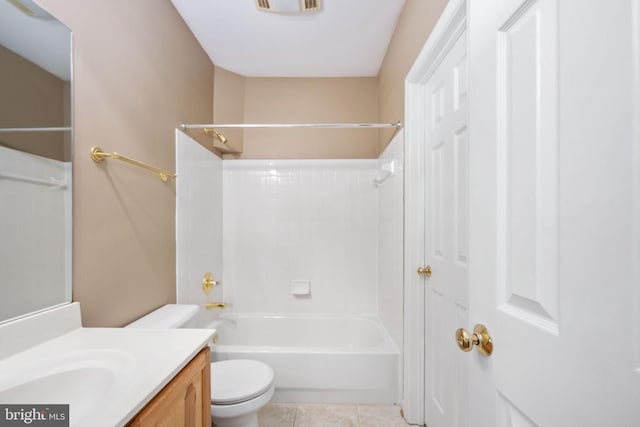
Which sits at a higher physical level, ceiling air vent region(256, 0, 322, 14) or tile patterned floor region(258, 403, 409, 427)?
ceiling air vent region(256, 0, 322, 14)

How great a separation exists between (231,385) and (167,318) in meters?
0.47

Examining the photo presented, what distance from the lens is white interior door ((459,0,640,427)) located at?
38 cm

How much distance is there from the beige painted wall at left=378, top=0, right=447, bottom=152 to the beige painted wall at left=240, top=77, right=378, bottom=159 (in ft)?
0.68

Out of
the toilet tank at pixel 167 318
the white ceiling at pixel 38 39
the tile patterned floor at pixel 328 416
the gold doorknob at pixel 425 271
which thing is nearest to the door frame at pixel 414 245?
the gold doorknob at pixel 425 271

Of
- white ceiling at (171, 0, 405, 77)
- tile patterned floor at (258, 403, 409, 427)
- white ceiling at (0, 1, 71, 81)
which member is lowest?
tile patterned floor at (258, 403, 409, 427)

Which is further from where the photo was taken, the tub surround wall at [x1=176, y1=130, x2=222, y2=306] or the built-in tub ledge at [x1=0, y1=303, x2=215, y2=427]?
the tub surround wall at [x1=176, y1=130, x2=222, y2=306]

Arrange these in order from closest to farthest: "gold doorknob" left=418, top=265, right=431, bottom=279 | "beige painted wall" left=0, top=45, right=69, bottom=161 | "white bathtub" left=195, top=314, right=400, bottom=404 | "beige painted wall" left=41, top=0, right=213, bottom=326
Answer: "beige painted wall" left=0, top=45, right=69, bottom=161, "beige painted wall" left=41, top=0, right=213, bottom=326, "gold doorknob" left=418, top=265, right=431, bottom=279, "white bathtub" left=195, top=314, right=400, bottom=404

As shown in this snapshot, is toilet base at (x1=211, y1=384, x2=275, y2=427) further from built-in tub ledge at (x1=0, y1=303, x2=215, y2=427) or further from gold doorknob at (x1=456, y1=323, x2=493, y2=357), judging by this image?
gold doorknob at (x1=456, y1=323, x2=493, y2=357)

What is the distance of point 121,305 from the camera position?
1291 millimetres

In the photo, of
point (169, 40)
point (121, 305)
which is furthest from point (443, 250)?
point (169, 40)

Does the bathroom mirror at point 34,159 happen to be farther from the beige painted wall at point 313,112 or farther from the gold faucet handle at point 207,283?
the beige painted wall at point 313,112

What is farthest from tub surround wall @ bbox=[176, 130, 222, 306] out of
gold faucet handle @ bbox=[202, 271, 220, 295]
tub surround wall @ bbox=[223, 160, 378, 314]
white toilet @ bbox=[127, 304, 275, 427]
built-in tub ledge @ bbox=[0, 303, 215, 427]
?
built-in tub ledge @ bbox=[0, 303, 215, 427]

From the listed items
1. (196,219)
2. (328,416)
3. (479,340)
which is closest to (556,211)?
(479,340)

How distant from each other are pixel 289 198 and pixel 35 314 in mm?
1904
